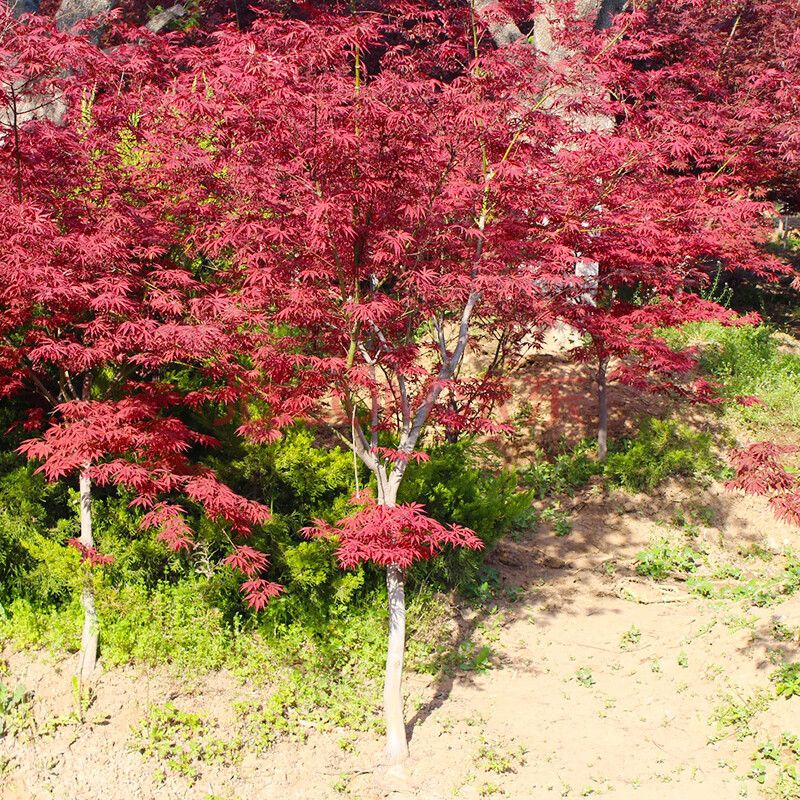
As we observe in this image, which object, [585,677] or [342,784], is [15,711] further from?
[585,677]

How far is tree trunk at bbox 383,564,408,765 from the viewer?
528cm

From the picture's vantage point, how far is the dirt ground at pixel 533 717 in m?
5.05

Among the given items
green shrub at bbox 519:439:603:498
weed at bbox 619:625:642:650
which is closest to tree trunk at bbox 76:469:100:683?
weed at bbox 619:625:642:650

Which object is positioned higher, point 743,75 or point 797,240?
point 743,75

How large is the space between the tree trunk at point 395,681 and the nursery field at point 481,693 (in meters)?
0.15

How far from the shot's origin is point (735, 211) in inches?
289

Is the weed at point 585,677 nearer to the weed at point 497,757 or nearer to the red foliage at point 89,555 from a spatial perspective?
the weed at point 497,757

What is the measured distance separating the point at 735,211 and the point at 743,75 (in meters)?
6.42

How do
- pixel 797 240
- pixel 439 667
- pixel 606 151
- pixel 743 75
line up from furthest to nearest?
pixel 797 240, pixel 743 75, pixel 439 667, pixel 606 151

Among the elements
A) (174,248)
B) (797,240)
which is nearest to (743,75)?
(797,240)

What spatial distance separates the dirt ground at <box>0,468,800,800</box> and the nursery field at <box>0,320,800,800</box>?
0.5 inches

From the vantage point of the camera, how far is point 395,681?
5312mm

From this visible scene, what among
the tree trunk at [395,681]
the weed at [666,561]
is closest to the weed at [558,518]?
the weed at [666,561]

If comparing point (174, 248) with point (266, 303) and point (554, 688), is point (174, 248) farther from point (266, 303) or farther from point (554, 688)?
point (554, 688)
